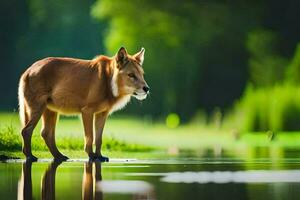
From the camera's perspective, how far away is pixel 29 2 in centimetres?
2391

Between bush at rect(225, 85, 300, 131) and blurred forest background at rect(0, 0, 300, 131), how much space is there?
0.20ft

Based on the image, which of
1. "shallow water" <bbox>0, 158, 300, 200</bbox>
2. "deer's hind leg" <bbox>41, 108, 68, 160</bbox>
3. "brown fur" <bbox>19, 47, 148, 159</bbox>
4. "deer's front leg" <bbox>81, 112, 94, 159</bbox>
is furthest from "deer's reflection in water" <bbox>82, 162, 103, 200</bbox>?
"deer's hind leg" <bbox>41, 108, 68, 160</bbox>

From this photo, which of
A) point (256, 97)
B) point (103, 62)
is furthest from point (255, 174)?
point (256, 97)

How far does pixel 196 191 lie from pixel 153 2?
47.1 feet

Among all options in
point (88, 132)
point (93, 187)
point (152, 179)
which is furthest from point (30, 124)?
point (93, 187)

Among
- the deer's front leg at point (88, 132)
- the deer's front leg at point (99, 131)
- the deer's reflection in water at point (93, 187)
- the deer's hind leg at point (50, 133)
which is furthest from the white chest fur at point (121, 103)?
the deer's reflection in water at point (93, 187)

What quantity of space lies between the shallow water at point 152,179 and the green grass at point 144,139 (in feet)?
6.30

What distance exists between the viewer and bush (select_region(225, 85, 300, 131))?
18875 mm

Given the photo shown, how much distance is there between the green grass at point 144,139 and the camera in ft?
46.4

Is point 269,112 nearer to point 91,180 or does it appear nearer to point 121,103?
point 121,103

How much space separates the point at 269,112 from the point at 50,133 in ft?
24.6

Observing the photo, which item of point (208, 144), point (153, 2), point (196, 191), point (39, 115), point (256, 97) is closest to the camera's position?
point (196, 191)

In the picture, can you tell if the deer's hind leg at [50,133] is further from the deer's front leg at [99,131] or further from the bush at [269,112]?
the bush at [269,112]

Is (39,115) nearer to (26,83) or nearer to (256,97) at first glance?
(26,83)
